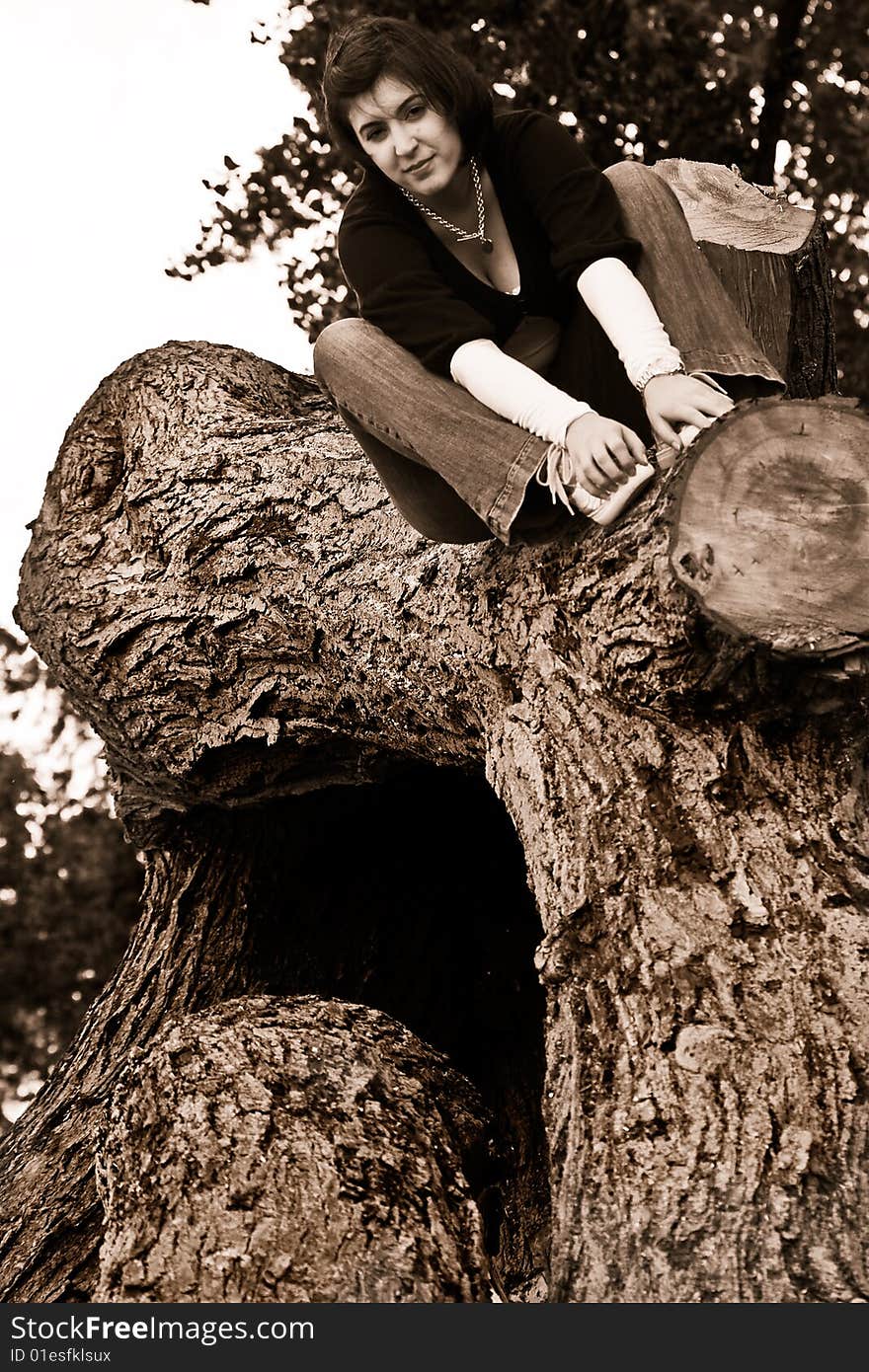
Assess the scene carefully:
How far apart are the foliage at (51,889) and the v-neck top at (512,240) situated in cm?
660

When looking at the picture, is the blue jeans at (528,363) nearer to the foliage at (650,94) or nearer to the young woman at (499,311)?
the young woman at (499,311)

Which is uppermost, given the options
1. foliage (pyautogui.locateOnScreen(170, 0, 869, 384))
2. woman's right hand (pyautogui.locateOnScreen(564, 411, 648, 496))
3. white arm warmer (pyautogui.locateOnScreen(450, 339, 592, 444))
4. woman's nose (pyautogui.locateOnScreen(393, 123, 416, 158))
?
foliage (pyautogui.locateOnScreen(170, 0, 869, 384))

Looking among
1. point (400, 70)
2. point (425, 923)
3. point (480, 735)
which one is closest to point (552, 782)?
point (480, 735)

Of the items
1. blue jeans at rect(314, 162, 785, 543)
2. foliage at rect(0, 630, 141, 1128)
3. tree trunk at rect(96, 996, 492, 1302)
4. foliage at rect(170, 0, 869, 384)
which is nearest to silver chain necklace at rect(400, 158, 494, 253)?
blue jeans at rect(314, 162, 785, 543)

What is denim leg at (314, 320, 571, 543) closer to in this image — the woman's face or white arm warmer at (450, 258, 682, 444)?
white arm warmer at (450, 258, 682, 444)

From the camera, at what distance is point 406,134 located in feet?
10.1

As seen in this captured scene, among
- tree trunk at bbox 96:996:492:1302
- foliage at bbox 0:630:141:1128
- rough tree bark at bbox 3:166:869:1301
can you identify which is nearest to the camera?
rough tree bark at bbox 3:166:869:1301

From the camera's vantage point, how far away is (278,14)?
700 cm

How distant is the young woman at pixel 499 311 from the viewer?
2.90m

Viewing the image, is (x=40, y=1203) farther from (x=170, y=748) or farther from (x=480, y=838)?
(x=480, y=838)

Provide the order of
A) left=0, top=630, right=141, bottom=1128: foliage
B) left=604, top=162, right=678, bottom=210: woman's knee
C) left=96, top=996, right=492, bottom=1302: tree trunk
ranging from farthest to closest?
left=0, top=630, right=141, bottom=1128: foliage → left=604, top=162, right=678, bottom=210: woman's knee → left=96, top=996, right=492, bottom=1302: tree trunk

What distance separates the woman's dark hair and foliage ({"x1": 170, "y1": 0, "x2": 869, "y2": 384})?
403 cm

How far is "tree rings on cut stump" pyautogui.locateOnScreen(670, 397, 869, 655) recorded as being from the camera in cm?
250

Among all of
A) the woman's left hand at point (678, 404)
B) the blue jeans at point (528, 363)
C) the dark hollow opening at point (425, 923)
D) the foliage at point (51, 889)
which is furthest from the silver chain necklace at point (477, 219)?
the foliage at point (51, 889)
